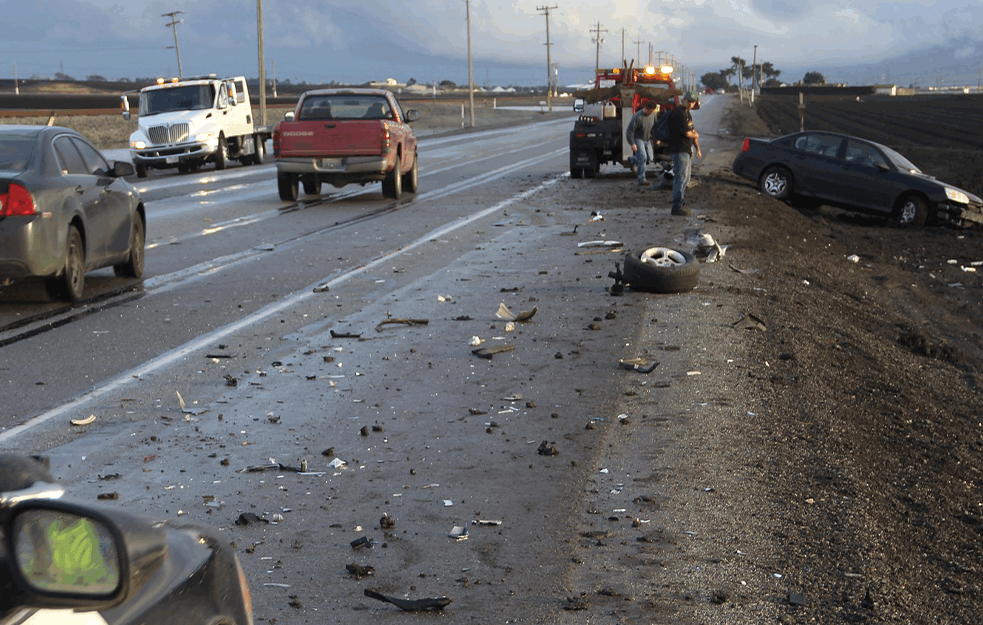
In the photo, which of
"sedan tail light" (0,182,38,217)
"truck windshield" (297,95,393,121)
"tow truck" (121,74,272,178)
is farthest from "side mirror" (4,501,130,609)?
"tow truck" (121,74,272,178)

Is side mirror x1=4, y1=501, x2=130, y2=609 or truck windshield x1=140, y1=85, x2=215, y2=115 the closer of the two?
side mirror x1=4, y1=501, x2=130, y2=609

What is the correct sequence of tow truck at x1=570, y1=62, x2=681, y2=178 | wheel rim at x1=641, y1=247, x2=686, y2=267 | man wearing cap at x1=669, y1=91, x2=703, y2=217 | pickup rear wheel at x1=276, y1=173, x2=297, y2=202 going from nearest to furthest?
wheel rim at x1=641, y1=247, x2=686, y2=267
man wearing cap at x1=669, y1=91, x2=703, y2=217
pickup rear wheel at x1=276, y1=173, x2=297, y2=202
tow truck at x1=570, y1=62, x2=681, y2=178

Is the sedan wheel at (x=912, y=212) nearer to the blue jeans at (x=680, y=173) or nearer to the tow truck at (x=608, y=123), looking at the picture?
the blue jeans at (x=680, y=173)

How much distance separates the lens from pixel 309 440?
662 cm

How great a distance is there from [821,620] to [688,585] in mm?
525

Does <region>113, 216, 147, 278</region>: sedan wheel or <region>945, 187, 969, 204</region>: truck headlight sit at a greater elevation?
<region>113, 216, 147, 278</region>: sedan wheel

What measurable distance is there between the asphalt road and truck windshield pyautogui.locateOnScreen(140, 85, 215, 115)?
67.6 feet

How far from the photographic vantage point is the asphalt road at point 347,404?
4.93 metres

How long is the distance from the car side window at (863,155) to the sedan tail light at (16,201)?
1535 centimetres

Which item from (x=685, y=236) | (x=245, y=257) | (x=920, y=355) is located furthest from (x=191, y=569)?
(x=685, y=236)

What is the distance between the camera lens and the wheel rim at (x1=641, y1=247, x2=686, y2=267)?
37.9 ft

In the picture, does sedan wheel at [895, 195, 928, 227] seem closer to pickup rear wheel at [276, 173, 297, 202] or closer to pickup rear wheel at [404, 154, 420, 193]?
pickup rear wheel at [404, 154, 420, 193]

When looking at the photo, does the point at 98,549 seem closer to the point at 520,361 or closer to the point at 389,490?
the point at 389,490

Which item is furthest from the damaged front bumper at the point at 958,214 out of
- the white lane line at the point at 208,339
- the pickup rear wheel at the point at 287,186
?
the pickup rear wheel at the point at 287,186
